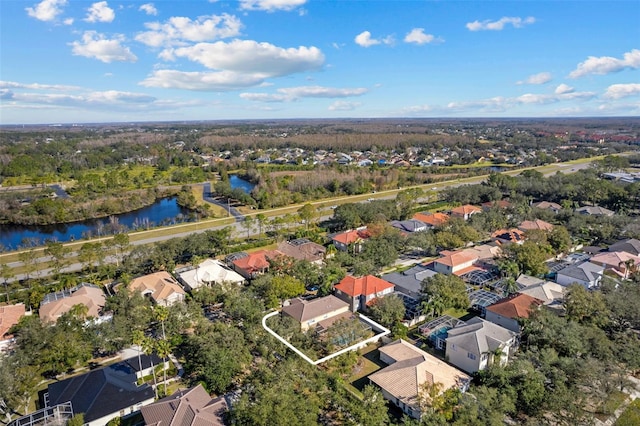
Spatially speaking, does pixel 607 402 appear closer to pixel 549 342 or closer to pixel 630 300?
pixel 549 342

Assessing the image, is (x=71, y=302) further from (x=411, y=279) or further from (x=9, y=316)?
(x=411, y=279)

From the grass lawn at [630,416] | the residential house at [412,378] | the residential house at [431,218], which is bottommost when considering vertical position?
the grass lawn at [630,416]

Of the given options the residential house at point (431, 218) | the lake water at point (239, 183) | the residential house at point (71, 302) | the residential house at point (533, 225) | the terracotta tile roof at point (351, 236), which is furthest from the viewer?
the lake water at point (239, 183)

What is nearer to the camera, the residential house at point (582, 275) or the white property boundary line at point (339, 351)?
the white property boundary line at point (339, 351)

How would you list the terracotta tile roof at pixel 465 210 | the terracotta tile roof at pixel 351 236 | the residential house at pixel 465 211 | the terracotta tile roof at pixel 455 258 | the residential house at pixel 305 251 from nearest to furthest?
the terracotta tile roof at pixel 455 258
the residential house at pixel 305 251
the terracotta tile roof at pixel 351 236
the residential house at pixel 465 211
the terracotta tile roof at pixel 465 210

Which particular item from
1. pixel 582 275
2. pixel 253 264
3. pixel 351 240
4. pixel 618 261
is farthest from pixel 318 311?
pixel 618 261

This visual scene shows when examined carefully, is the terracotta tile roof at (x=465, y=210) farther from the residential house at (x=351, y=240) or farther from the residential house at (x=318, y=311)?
the residential house at (x=318, y=311)

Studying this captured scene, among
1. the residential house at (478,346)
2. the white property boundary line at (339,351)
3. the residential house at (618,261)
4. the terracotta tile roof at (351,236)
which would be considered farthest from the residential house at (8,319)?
the residential house at (618,261)

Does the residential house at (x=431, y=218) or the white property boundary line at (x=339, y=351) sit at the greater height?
the residential house at (x=431, y=218)
